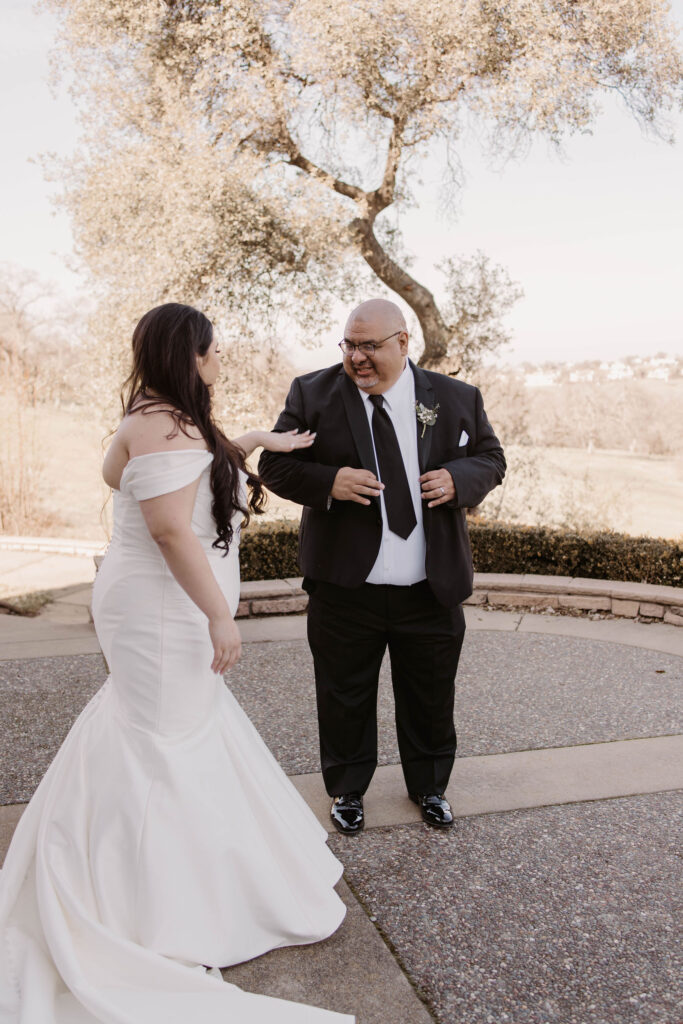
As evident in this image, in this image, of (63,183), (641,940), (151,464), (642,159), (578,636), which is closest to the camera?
(151,464)

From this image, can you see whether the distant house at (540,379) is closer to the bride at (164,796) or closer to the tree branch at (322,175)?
the tree branch at (322,175)

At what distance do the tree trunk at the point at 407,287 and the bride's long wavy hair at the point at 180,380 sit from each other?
24.3ft

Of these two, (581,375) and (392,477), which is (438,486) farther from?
(581,375)

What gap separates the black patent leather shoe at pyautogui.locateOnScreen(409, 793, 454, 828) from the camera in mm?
3096

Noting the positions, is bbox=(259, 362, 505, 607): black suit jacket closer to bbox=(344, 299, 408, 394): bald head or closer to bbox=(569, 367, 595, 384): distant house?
bbox=(344, 299, 408, 394): bald head

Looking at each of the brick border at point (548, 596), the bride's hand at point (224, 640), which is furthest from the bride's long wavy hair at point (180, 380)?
the brick border at point (548, 596)

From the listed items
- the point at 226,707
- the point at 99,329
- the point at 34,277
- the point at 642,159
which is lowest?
the point at 226,707

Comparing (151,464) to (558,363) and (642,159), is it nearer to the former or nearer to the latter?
(642,159)

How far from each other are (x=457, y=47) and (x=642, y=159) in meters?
3.66

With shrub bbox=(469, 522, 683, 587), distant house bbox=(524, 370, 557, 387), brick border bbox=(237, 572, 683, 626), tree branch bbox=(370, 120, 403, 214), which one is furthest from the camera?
distant house bbox=(524, 370, 557, 387)

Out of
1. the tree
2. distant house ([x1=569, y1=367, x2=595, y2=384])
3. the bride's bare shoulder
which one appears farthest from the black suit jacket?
distant house ([x1=569, y1=367, x2=595, y2=384])

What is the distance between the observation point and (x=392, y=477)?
2971 mm

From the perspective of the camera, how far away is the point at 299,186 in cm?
909

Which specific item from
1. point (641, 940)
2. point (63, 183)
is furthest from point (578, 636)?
point (63, 183)
